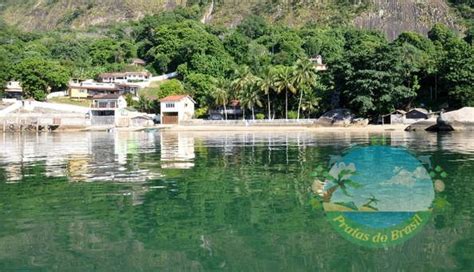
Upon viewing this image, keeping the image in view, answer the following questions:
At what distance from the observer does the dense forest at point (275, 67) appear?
244 ft

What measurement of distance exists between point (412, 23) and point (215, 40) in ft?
265

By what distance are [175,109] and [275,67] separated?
2404 cm

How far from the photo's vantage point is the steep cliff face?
17738cm

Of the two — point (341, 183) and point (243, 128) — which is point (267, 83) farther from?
point (341, 183)

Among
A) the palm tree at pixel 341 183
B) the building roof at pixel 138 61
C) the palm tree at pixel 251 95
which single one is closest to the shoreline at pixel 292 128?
the palm tree at pixel 251 95

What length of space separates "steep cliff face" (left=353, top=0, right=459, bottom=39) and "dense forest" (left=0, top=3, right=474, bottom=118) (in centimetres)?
1340

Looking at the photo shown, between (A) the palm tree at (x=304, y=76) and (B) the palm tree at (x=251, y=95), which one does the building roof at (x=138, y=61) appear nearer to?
(B) the palm tree at (x=251, y=95)

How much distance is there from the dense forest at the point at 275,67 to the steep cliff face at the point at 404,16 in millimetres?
13401

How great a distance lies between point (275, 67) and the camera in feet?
346

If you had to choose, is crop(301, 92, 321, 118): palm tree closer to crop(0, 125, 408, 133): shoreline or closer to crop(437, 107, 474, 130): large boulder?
crop(0, 125, 408, 133): shoreline

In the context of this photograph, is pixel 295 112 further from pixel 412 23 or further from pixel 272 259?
pixel 412 23

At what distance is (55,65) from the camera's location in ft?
347

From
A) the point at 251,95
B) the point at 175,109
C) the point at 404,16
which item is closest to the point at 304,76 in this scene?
the point at 251,95

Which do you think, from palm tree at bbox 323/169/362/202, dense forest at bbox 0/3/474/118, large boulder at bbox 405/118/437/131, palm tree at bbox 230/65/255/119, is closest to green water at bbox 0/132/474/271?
palm tree at bbox 323/169/362/202
